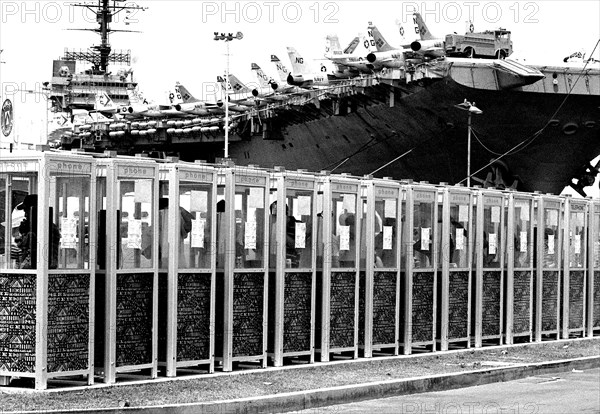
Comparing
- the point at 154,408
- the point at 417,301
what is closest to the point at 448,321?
the point at 417,301

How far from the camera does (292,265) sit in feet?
45.1

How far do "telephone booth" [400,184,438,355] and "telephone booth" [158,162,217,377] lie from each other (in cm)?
Result: 391

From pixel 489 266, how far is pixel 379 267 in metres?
3.02

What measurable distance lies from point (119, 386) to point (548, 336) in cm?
1036

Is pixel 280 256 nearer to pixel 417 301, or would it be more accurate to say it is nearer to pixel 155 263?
pixel 155 263

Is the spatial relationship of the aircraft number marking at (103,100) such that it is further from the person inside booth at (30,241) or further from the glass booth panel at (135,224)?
the person inside booth at (30,241)

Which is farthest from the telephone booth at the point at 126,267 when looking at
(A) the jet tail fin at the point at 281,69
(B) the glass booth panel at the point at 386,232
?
(A) the jet tail fin at the point at 281,69

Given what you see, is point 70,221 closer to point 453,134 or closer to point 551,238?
point 551,238

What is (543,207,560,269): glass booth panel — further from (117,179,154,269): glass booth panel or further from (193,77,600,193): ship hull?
(193,77,600,193): ship hull

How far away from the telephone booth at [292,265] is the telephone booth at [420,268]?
6.70ft

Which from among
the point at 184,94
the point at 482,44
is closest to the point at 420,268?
the point at 482,44

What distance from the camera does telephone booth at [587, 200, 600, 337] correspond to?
65.9 ft

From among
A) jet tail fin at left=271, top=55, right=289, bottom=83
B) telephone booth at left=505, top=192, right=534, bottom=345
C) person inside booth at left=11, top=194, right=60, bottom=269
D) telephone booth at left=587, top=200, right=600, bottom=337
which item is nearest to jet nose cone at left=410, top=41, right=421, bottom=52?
jet tail fin at left=271, top=55, right=289, bottom=83

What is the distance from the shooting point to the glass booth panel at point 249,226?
42.5 ft
